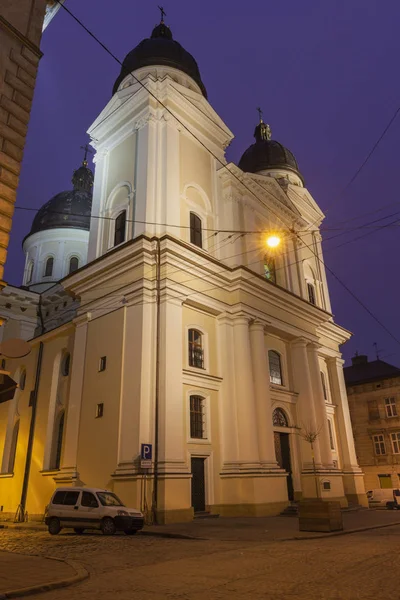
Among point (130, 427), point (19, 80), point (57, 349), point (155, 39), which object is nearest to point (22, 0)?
point (19, 80)

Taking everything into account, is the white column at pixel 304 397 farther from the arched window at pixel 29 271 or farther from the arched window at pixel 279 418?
the arched window at pixel 29 271

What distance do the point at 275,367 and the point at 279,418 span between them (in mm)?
2606

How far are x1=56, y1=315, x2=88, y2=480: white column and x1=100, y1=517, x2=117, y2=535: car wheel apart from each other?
6055mm

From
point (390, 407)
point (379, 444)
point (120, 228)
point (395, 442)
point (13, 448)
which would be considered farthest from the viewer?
point (390, 407)

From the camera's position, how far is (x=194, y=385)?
19406mm

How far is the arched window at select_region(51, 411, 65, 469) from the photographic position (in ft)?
70.4

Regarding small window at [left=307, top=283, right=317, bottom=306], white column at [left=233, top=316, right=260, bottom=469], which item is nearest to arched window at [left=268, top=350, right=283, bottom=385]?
white column at [left=233, top=316, right=260, bottom=469]

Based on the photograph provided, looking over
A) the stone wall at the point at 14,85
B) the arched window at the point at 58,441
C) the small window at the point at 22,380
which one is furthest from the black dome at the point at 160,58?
the arched window at the point at 58,441

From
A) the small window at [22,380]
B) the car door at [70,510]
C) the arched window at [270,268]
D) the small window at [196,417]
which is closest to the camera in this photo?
the car door at [70,510]

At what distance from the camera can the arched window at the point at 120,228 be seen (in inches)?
909

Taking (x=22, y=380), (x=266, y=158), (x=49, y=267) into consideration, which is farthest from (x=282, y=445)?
(x=49, y=267)

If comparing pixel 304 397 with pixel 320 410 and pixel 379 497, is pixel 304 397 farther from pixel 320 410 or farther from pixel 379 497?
pixel 379 497

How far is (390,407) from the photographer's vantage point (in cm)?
3888

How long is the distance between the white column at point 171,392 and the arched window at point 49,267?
23230 mm
